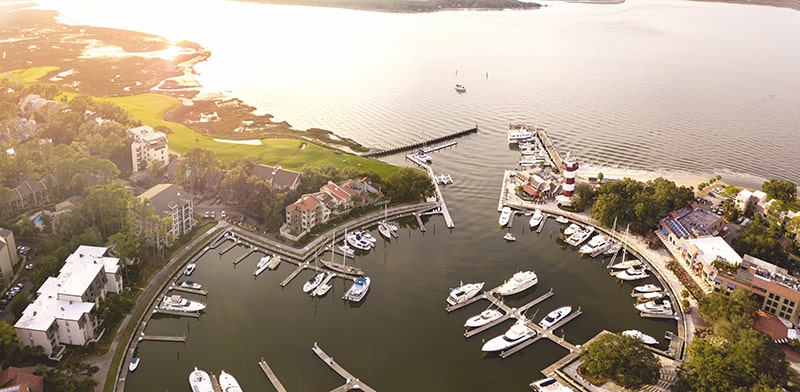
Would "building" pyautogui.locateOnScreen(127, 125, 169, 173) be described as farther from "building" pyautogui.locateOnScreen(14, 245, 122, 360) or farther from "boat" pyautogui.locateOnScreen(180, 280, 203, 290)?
"building" pyautogui.locateOnScreen(14, 245, 122, 360)

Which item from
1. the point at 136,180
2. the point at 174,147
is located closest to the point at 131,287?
the point at 136,180

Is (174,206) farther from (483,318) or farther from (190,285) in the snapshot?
(483,318)

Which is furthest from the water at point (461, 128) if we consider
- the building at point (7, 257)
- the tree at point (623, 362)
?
the building at point (7, 257)

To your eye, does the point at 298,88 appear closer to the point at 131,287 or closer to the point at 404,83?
the point at 404,83

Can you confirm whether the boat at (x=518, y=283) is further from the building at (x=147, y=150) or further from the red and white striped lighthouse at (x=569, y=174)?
the building at (x=147, y=150)

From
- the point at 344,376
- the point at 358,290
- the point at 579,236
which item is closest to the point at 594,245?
the point at 579,236
